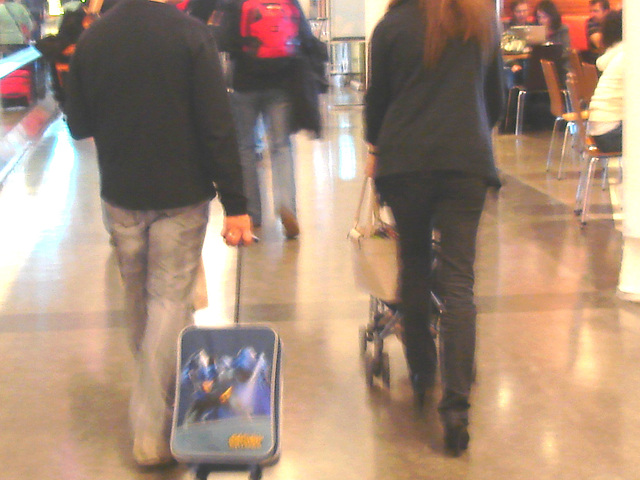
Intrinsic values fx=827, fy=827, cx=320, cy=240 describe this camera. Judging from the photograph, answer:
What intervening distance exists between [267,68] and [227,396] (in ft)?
8.85

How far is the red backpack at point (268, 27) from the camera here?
14.7 ft

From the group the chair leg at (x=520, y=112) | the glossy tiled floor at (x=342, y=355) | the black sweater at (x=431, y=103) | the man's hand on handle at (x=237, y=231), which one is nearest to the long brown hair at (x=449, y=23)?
the black sweater at (x=431, y=103)

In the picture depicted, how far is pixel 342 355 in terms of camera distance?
3.31 metres

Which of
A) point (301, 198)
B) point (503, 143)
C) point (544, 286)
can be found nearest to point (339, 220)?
point (301, 198)

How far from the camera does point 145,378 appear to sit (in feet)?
8.16

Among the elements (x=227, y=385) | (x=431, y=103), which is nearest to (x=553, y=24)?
(x=431, y=103)

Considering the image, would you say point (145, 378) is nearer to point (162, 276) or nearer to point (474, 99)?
point (162, 276)

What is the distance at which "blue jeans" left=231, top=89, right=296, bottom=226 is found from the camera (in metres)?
4.68

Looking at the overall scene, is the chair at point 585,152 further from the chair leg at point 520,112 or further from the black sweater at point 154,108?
the chair leg at point 520,112

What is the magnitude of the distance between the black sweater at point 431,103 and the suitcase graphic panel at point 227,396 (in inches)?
25.9

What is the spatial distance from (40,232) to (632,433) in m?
3.98

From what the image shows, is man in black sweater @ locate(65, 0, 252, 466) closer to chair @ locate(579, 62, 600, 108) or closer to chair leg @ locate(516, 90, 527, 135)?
chair @ locate(579, 62, 600, 108)

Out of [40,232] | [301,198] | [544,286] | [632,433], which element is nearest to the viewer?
[632,433]

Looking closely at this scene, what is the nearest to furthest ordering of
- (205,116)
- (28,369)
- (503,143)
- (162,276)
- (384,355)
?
(205,116), (162,276), (384,355), (28,369), (503,143)
